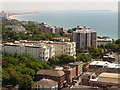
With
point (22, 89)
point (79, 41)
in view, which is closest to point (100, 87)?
point (22, 89)

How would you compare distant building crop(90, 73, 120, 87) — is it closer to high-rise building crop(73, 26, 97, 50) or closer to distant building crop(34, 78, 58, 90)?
distant building crop(34, 78, 58, 90)

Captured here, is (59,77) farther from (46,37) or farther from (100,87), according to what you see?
(46,37)

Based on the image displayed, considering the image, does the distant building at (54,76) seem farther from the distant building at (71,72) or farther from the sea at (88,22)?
the sea at (88,22)

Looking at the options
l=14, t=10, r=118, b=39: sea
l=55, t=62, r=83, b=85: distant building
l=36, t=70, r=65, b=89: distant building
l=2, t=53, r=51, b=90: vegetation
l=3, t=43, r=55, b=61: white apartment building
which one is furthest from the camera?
l=14, t=10, r=118, b=39: sea

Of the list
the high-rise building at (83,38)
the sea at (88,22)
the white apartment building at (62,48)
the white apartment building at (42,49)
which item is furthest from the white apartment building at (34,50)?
the sea at (88,22)

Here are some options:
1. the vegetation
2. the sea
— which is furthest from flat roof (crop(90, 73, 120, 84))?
the sea

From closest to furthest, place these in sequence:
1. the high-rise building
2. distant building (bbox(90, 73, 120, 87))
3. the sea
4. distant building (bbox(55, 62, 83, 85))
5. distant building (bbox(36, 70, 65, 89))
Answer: distant building (bbox(90, 73, 120, 87)) → distant building (bbox(36, 70, 65, 89)) → distant building (bbox(55, 62, 83, 85)) → the high-rise building → the sea
